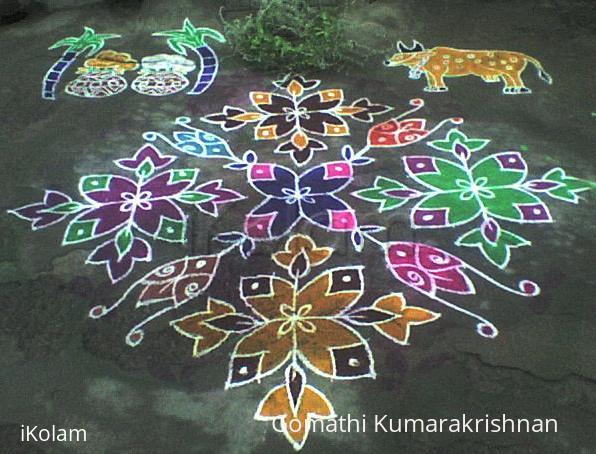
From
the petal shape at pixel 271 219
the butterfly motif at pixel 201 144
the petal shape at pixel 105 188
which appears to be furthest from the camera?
the butterfly motif at pixel 201 144

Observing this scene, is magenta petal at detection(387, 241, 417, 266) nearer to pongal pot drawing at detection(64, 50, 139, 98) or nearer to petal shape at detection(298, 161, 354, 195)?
petal shape at detection(298, 161, 354, 195)

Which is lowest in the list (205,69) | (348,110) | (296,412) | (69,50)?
(296,412)

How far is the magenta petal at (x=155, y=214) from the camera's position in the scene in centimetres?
196

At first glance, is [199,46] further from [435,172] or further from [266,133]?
[435,172]

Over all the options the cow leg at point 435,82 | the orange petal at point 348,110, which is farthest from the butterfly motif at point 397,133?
the cow leg at point 435,82

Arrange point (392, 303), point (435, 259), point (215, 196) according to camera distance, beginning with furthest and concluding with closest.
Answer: point (215, 196) < point (435, 259) < point (392, 303)

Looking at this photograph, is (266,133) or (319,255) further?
(266,133)

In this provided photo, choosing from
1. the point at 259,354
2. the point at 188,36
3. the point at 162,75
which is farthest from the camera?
the point at 188,36

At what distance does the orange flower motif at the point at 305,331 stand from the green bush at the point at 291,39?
3.87 feet

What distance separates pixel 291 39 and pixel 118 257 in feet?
4.55

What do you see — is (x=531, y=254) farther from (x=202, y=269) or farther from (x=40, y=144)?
(x=40, y=144)

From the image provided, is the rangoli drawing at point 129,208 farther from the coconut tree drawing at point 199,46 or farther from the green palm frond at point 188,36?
the green palm frond at point 188,36

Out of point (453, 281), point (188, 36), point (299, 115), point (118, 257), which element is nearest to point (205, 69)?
point (188, 36)

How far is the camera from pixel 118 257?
6.15ft
